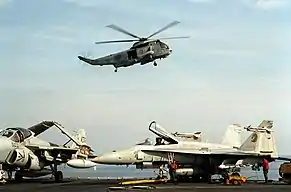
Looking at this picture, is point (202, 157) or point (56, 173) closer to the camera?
point (56, 173)

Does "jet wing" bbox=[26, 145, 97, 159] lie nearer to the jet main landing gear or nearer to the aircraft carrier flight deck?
the jet main landing gear

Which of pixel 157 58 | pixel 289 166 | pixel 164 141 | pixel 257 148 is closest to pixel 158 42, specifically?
pixel 157 58

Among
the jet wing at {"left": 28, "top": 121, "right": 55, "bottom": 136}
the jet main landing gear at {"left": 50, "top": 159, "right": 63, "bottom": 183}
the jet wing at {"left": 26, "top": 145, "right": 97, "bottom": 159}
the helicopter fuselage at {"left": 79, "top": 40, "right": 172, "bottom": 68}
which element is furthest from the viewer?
the helicopter fuselage at {"left": 79, "top": 40, "right": 172, "bottom": 68}

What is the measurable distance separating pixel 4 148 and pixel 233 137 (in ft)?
66.2

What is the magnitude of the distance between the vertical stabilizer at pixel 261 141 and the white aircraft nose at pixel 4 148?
57.8ft

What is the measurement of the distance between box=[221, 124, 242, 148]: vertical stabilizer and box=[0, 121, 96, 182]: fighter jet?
1211 cm

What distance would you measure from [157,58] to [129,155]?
9651 millimetres

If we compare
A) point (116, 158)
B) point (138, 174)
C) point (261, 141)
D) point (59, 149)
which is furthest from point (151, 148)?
point (138, 174)

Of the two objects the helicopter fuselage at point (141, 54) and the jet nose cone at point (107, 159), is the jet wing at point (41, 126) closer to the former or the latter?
the jet nose cone at point (107, 159)

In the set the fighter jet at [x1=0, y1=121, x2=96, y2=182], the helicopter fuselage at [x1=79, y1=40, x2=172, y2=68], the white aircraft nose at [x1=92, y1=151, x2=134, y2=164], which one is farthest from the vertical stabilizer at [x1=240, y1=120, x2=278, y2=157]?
the fighter jet at [x1=0, y1=121, x2=96, y2=182]

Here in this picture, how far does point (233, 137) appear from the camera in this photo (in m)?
41.4

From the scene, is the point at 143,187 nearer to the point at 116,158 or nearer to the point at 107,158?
the point at 107,158

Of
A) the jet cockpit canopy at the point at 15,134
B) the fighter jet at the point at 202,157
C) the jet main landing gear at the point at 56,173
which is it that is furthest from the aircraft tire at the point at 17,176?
the fighter jet at the point at 202,157

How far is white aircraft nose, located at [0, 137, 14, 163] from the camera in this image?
2810 centimetres
